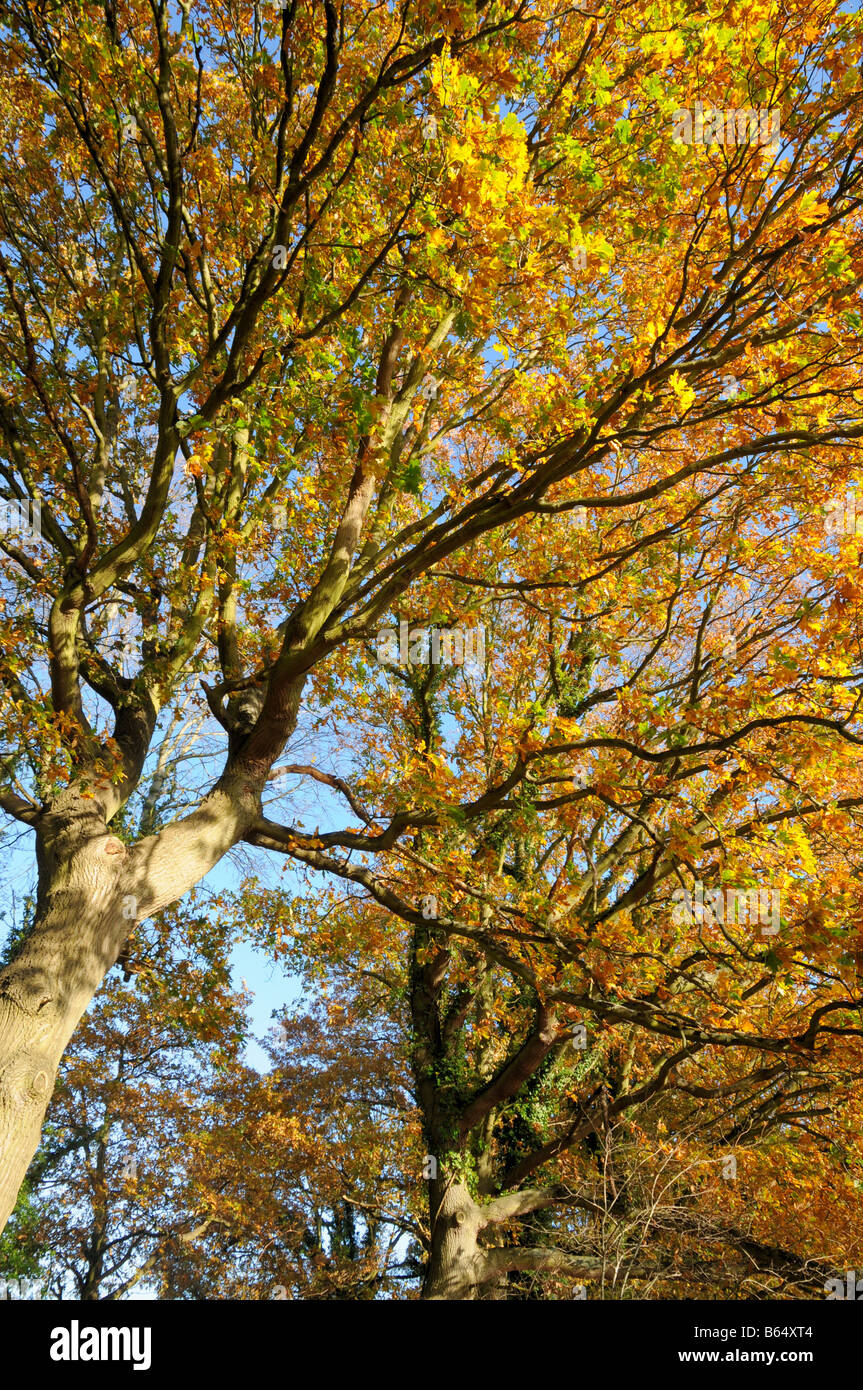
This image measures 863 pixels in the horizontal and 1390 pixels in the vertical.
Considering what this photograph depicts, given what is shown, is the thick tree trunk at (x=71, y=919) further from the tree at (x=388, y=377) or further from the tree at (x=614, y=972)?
the tree at (x=614, y=972)

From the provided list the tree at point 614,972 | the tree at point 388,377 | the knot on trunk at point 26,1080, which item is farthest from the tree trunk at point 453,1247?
the knot on trunk at point 26,1080

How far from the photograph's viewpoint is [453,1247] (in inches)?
332

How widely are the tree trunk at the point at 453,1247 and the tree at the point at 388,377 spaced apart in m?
3.86

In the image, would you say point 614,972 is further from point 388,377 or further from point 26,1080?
point 388,377

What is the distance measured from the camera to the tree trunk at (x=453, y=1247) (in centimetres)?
823

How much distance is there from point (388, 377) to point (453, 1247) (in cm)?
877

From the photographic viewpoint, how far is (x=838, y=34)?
4344mm

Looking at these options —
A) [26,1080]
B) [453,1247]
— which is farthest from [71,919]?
[453,1247]

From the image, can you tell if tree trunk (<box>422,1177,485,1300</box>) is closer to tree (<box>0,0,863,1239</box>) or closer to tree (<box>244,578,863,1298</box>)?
tree (<box>244,578,863,1298</box>)

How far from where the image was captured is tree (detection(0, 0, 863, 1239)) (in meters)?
4.38

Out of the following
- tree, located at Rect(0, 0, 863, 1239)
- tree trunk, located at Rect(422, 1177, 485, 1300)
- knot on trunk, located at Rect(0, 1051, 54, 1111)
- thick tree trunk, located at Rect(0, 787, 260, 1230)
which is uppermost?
tree, located at Rect(0, 0, 863, 1239)

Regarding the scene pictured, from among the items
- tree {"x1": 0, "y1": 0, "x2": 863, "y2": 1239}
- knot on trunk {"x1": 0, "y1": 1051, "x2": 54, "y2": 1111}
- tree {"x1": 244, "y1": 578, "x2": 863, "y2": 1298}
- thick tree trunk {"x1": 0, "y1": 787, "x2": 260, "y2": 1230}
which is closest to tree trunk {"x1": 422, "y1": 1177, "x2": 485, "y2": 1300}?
tree {"x1": 244, "y1": 578, "x2": 863, "y2": 1298}

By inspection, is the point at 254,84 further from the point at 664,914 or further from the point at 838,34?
the point at 664,914

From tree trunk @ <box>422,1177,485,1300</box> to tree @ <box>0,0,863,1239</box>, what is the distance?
3858 mm
